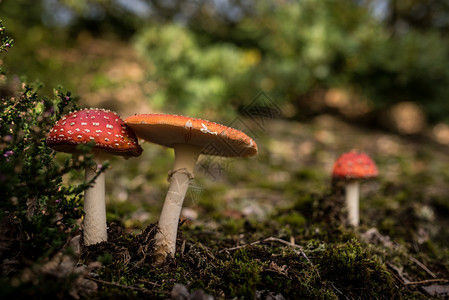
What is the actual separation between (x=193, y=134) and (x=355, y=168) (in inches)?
72.8

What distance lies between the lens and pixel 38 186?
160 centimetres

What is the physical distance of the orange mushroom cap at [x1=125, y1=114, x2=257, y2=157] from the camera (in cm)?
177

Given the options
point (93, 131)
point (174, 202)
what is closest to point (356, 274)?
point (174, 202)

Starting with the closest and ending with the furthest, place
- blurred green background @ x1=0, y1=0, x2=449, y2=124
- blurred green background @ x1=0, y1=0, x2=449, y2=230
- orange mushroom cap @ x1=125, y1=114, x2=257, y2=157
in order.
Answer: orange mushroom cap @ x1=125, y1=114, x2=257, y2=157, blurred green background @ x1=0, y1=0, x2=449, y2=230, blurred green background @ x1=0, y1=0, x2=449, y2=124

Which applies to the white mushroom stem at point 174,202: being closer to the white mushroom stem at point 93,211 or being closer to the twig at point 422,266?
the white mushroom stem at point 93,211

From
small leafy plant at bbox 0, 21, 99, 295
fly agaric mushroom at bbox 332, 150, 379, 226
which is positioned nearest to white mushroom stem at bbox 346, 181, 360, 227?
fly agaric mushroom at bbox 332, 150, 379, 226

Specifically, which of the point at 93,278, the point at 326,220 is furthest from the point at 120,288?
the point at 326,220

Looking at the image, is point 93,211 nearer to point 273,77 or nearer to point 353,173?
point 353,173

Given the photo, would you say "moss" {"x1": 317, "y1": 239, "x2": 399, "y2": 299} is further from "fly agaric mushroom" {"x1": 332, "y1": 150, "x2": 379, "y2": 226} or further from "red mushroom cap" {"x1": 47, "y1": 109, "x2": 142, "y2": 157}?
"red mushroom cap" {"x1": 47, "y1": 109, "x2": 142, "y2": 157}

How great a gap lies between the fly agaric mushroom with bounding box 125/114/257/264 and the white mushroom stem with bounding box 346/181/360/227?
1440 millimetres

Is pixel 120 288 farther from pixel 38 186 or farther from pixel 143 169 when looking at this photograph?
pixel 143 169

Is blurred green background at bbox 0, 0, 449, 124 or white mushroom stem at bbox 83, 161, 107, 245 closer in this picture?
white mushroom stem at bbox 83, 161, 107, 245

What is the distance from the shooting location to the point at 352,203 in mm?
3121

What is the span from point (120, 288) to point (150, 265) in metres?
0.31
